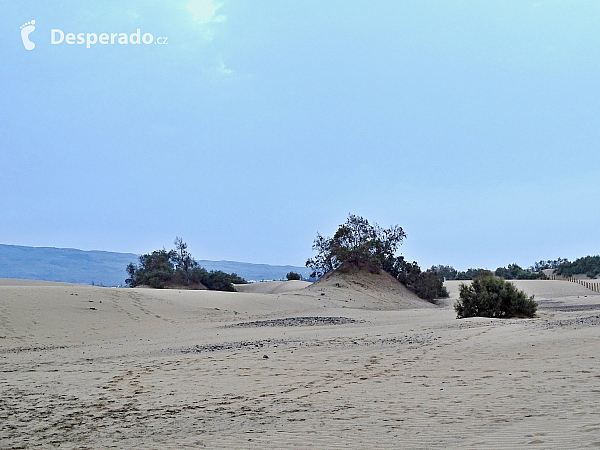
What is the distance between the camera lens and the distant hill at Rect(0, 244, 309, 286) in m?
148

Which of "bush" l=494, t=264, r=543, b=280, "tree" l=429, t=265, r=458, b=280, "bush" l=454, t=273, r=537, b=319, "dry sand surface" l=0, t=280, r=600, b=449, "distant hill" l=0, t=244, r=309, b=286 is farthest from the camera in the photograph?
"distant hill" l=0, t=244, r=309, b=286

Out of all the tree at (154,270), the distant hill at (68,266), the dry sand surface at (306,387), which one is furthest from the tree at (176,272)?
the distant hill at (68,266)

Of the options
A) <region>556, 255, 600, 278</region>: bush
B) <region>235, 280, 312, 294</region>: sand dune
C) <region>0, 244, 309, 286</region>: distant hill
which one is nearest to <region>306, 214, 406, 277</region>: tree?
<region>235, 280, 312, 294</region>: sand dune

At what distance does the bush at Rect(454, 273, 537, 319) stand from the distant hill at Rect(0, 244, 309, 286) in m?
127

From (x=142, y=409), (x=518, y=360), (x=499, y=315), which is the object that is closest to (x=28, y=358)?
(x=142, y=409)

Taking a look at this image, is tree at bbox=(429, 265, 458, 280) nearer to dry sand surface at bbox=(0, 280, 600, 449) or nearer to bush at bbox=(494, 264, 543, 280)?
bush at bbox=(494, 264, 543, 280)

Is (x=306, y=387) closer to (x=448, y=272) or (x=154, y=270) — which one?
(x=154, y=270)

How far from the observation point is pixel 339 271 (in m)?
40.5

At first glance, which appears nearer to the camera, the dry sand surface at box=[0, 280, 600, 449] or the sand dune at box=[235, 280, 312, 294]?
the dry sand surface at box=[0, 280, 600, 449]

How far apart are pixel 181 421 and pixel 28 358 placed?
327 inches

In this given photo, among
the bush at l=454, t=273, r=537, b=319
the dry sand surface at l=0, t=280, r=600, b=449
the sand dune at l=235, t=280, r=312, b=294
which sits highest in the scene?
the sand dune at l=235, t=280, r=312, b=294

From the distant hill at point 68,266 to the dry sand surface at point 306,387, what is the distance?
130983 mm

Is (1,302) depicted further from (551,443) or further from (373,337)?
(551,443)

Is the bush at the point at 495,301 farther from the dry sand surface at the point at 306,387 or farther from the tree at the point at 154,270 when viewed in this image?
the tree at the point at 154,270
